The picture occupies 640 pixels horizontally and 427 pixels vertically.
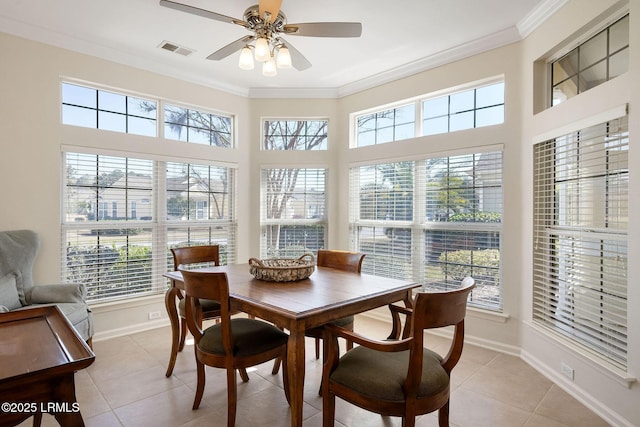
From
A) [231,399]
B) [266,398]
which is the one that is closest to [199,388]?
[231,399]

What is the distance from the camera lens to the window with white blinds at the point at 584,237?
7.16 feet

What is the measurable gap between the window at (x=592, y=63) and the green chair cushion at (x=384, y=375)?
226 cm

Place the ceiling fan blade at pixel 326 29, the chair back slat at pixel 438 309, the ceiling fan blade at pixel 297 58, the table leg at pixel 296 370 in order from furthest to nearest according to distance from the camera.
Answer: the ceiling fan blade at pixel 297 58 < the ceiling fan blade at pixel 326 29 < the table leg at pixel 296 370 < the chair back slat at pixel 438 309

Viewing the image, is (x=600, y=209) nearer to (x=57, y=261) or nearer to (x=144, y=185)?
(x=144, y=185)

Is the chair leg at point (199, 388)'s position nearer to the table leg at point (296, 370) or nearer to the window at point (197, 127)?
the table leg at point (296, 370)

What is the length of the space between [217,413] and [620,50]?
11.5 ft

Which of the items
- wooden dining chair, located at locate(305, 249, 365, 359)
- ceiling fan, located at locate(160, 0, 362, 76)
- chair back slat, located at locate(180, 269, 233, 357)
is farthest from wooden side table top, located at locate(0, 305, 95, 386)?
wooden dining chair, located at locate(305, 249, 365, 359)

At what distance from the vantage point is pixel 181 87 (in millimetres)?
4004

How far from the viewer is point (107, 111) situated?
3.54 meters

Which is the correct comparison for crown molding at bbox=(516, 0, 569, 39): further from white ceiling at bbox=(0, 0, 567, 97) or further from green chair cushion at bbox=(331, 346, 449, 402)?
green chair cushion at bbox=(331, 346, 449, 402)

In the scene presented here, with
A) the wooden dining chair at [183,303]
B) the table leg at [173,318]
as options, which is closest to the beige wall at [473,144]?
the wooden dining chair at [183,303]

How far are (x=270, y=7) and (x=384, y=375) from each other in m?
2.19

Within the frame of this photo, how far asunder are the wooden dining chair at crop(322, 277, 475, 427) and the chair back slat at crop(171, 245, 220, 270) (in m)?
1.74

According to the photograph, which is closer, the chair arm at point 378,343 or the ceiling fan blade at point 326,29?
the chair arm at point 378,343
